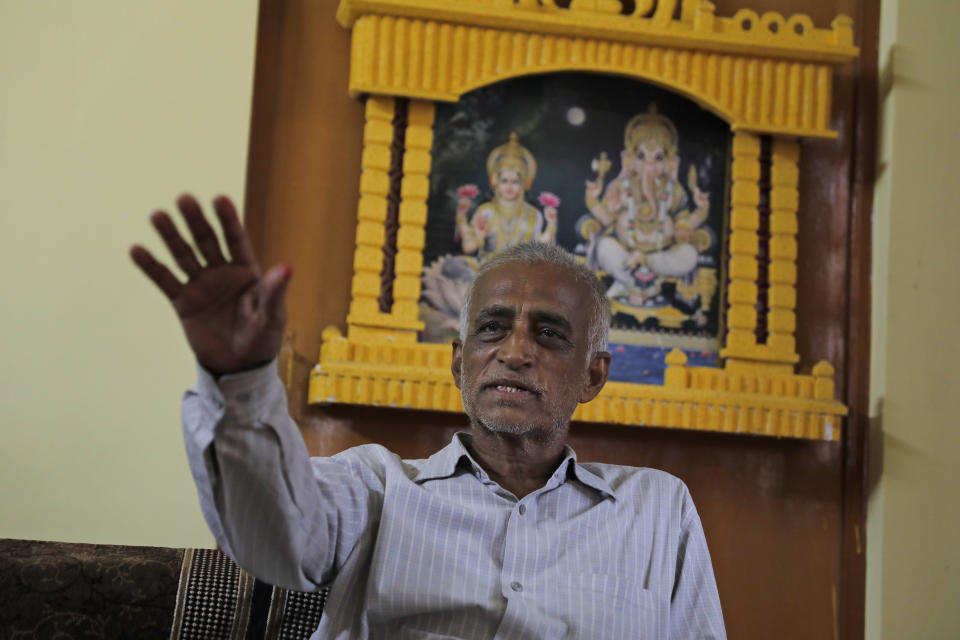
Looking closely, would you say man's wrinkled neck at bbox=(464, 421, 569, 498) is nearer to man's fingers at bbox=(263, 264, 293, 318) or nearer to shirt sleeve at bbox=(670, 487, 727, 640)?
shirt sleeve at bbox=(670, 487, 727, 640)

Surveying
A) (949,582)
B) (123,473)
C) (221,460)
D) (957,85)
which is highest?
(957,85)

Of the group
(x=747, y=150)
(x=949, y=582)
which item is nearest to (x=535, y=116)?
(x=747, y=150)

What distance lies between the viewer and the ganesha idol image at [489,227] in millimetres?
3734

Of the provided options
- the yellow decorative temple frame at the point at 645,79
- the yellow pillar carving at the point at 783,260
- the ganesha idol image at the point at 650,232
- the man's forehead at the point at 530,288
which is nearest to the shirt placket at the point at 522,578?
the man's forehead at the point at 530,288

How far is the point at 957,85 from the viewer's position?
3.82 metres

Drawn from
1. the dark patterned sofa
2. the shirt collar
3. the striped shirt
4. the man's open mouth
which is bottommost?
the dark patterned sofa

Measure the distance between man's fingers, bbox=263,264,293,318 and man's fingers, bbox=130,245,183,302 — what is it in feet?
0.35

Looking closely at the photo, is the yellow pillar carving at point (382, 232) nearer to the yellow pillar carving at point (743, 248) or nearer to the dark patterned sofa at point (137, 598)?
the yellow pillar carving at point (743, 248)

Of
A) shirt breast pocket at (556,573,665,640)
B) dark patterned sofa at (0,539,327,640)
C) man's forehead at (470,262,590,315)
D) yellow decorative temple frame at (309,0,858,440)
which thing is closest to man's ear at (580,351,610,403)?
man's forehead at (470,262,590,315)

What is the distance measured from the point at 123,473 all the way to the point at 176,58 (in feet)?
4.66

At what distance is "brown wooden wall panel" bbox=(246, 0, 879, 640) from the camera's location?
3676mm

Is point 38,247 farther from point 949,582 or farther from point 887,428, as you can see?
point 949,582

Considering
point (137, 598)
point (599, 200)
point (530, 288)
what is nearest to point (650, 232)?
point (599, 200)

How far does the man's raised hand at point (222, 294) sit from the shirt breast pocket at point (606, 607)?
824 mm
